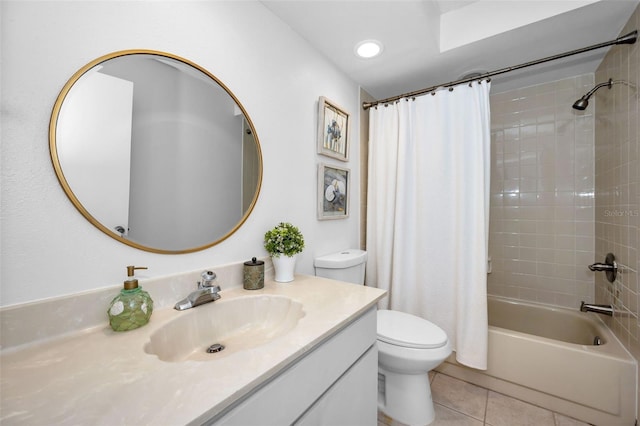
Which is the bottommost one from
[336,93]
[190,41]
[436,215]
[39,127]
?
[436,215]

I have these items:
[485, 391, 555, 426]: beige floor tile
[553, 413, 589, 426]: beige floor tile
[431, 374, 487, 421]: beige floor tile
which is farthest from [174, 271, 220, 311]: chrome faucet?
[553, 413, 589, 426]: beige floor tile

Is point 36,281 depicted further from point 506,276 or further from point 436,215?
point 506,276

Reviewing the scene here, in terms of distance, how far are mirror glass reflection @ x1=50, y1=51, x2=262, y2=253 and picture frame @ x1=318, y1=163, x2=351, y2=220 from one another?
524mm

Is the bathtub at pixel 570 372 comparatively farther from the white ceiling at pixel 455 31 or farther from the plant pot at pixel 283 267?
the white ceiling at pixel 455 31

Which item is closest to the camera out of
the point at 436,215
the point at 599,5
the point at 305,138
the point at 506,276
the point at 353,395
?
the point at 353,395

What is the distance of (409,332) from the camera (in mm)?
1369

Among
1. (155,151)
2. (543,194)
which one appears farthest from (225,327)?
(543,194)

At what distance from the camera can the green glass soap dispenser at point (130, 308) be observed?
734mm

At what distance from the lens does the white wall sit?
652mm

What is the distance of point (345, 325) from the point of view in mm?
854

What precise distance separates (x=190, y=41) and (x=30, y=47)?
0.49 meters

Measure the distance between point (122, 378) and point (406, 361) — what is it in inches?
47.1

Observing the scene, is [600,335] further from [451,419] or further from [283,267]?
[283,267]

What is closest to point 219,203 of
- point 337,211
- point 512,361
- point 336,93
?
point 337,211
